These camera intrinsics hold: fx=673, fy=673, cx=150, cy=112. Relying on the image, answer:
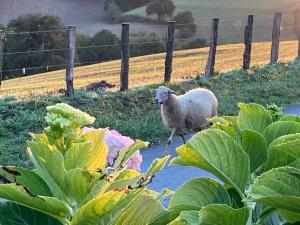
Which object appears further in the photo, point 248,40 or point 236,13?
point 236,13

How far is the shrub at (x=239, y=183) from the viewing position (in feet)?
4.33

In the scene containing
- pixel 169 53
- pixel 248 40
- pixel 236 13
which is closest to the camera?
pixel 169 53

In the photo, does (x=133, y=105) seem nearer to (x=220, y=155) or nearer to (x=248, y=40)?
(x=248, y=40)

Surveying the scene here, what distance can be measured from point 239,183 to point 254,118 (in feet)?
1.29

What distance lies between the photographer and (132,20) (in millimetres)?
33688

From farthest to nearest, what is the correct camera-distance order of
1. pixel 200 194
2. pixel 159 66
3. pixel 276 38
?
1. pixel 159 66
2. pixel 276 38
3. pixel 200 194

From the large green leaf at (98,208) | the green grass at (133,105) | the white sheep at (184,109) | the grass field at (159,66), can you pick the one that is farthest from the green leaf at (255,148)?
the grass field at (159,66)

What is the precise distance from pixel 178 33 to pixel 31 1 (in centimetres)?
1165

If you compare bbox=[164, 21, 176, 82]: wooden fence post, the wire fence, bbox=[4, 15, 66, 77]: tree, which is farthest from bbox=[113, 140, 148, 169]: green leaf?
bbox=[4, 15, 66, 77]: tree

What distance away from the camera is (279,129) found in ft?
5.61

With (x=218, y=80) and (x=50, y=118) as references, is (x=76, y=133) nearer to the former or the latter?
(x=50, y=118)

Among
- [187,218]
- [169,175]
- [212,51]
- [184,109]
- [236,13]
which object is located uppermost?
[187,218]

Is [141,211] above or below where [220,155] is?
below

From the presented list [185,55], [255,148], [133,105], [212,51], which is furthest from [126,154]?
[185,55]
